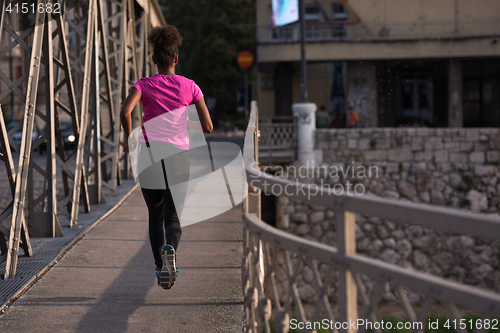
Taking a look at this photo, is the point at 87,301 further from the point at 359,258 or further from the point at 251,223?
the point at 359,258

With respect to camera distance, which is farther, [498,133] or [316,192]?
[498,133]

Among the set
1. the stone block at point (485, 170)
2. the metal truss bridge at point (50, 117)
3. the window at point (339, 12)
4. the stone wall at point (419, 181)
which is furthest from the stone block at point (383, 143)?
the window at point (339, 12)

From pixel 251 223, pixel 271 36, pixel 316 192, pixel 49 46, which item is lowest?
pixel 251 223

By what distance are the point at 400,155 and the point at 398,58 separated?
33.6 ft

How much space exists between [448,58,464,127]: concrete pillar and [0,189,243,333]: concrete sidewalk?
22325 mm

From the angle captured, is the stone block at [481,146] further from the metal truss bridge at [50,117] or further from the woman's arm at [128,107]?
the woman's arm at [128,107]

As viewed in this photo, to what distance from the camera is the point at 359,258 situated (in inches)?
72.5

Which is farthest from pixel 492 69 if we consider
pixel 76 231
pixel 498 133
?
pixel 76 231

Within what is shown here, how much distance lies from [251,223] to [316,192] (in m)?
0.72

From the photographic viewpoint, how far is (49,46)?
17.7ft

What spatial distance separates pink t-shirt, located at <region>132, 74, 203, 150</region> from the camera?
3.64m

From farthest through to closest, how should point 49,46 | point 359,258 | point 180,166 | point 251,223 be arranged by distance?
point 49,46, point 180,166, point 251,223, point 359,258

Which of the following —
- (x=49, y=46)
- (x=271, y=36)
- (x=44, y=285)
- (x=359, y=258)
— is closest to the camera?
(x=359, y=258)

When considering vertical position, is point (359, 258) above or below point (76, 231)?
above
